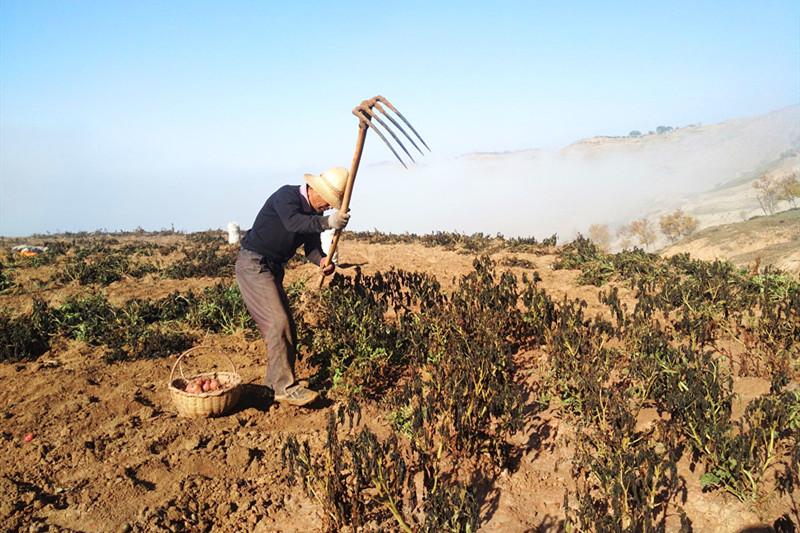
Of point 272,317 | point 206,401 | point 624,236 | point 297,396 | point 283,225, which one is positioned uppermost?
point 283,225

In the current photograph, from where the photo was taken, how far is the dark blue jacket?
160 inches

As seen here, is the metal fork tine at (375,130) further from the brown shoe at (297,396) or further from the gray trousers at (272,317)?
the brown shoe at (297,396)

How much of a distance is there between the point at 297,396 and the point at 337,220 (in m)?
1.45

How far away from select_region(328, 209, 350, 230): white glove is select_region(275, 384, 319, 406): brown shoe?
4.45ft

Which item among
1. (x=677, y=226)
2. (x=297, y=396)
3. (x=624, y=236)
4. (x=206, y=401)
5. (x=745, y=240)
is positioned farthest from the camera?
(x=624, y=236)

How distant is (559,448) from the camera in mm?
3506

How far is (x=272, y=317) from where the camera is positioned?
421 centimetres

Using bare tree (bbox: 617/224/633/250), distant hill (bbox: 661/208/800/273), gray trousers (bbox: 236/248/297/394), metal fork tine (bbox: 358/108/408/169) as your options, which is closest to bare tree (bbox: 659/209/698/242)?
bare tree (bbox: 617/224/633/250)

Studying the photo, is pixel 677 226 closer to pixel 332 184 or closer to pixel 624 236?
pixel 624 236

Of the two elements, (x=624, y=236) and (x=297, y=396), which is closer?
(x=297, y=396)

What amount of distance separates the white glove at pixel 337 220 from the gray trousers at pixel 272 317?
75 centimetres

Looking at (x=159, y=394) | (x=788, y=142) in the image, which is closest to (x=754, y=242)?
(x=159, y=394)

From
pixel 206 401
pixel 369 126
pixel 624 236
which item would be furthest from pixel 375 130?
pixel 624 236

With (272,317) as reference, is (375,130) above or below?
above
